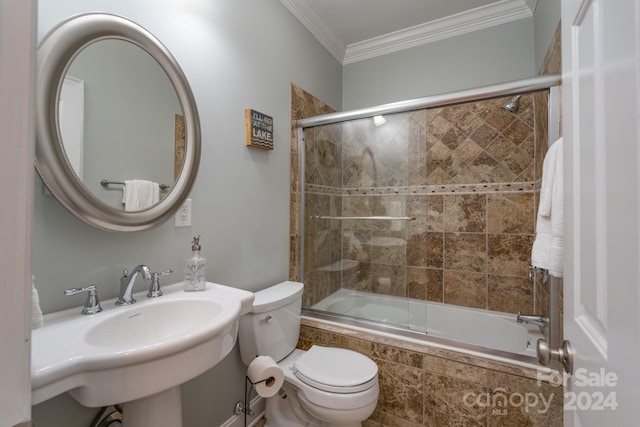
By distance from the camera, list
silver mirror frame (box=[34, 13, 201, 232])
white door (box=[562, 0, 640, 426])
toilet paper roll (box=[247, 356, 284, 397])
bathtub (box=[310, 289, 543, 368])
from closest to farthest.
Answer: white door (box=[562, 0, 640, 426])
silver mirror frame (box=[34, 13, 201, 232])
toilet paper roll (box=[247, 356, 284, 397])
bathtub (box=[310, 289, 543, 368])

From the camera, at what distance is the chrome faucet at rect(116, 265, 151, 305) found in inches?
40.4

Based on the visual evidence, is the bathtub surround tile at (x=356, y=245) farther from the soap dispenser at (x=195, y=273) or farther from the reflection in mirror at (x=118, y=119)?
the reflection in mirror at (x=118, y=119)

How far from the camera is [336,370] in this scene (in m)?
1.39

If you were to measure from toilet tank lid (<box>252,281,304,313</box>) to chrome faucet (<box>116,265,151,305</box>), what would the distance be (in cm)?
54

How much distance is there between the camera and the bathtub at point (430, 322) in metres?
1.58

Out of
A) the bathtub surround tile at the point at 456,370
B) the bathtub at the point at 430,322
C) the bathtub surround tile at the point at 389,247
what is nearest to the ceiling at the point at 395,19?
the bathtub surround tile at the point at 389,247

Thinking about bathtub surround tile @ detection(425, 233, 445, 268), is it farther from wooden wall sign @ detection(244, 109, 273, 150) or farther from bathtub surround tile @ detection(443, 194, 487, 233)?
wooden wall sign @ detection(244, 109, 273, 150)

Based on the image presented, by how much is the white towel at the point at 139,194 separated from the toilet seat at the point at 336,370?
3.44 ft

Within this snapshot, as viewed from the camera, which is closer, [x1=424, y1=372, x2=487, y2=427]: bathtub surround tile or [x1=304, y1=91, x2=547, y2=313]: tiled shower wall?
[x1=424, y1=372, x2=487, y2=427]: bathtub surround tile

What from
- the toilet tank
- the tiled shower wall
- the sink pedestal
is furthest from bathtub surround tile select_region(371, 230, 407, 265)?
the sink pedestal

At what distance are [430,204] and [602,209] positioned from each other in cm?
194

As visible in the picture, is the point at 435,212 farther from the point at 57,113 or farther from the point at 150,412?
the point at 57,113

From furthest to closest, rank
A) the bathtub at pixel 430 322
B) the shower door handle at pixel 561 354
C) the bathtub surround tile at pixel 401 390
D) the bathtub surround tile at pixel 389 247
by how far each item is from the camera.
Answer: the bathtub surround tile at pixel 389 247, the bathtub at pixel 430 322, the bathtub surround tile at pixel 401 390, the shower door handle at pixel 561 354

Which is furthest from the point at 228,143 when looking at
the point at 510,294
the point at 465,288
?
the point at 510,294
